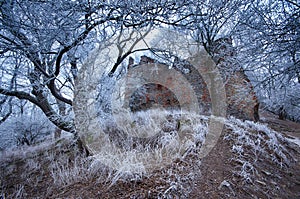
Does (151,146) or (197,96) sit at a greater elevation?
Result: (197,96)

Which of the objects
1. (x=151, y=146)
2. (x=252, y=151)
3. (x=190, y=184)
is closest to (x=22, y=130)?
(x=151, y=146)

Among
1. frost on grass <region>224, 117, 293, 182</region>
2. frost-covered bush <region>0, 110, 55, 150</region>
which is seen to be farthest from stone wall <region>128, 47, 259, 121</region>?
frost-covered bush <region>0, 110, 55, 150</region>

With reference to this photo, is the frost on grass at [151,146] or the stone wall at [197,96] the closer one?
the frost on grass at [151,146]

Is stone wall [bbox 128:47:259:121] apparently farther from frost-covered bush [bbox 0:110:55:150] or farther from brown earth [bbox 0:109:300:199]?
frost-covered bush [bbox 0:110:55:150]

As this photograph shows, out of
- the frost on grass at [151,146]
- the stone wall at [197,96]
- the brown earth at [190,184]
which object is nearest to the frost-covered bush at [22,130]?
the stone wall at [197,96]

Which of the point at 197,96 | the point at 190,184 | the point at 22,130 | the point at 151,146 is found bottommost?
the point at 22,130

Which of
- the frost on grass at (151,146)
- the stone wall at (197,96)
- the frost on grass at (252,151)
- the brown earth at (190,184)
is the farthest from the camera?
the stone wall at (197,96)

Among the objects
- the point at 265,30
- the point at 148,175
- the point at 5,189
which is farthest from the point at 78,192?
the point at 265,30

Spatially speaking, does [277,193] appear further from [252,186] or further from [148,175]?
[148,175]

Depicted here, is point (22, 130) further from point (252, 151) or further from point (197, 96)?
point (252, 151)

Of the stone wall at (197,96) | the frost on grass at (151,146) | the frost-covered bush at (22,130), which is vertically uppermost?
the stone wall at (197,96)

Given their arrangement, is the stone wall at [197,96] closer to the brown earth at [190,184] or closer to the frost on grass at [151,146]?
the frost on grass at [151,146]

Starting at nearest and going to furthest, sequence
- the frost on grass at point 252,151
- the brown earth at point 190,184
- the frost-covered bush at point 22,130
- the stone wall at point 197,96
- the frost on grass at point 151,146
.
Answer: the brown earth at point 190,184, the frost on grass at point 151,146, the frost on grass at point 252,151, the stone wall at point 197,96, the frost-covered bush at point 22,130

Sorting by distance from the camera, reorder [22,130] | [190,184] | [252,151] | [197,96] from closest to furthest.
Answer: [190,184], [252,151], [22,130], [197,96]
